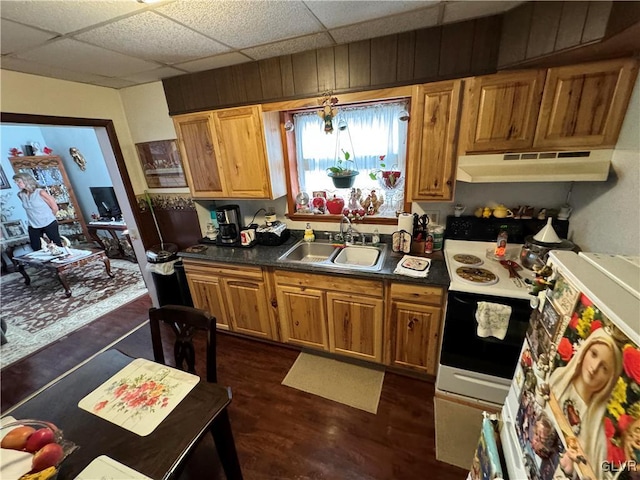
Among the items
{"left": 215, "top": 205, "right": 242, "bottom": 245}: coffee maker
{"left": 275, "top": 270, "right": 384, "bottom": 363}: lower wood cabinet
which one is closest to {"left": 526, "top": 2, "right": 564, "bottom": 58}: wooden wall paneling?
{"left": 275, "top": 270, "right": 384, "bottom": 363}: lower wood cabinet

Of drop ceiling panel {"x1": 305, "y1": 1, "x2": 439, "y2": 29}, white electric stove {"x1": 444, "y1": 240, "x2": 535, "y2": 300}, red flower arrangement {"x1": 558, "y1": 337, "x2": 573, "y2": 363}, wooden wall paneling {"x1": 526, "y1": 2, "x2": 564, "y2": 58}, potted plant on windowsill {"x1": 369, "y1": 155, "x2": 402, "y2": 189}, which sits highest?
drop ceiling panel {"x1": 305, "y1": 1, "x2": 439, "y2": 29}

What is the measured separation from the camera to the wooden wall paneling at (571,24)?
1104 mm

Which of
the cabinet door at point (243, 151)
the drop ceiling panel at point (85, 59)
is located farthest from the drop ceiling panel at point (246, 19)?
the drop ceiling panel at point (85, 59)

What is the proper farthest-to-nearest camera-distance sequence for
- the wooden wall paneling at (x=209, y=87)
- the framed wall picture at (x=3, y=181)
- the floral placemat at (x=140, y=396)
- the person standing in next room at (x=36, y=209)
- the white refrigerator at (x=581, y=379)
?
the framed wall picture at (x=3, y=181) → the person standing in next room at (x=36, y=209) → the wooden wall paneling at (x=209, y=87) → the floral placemat at (x=140, y=396) → the white refrigerator at (x=581, y=379)

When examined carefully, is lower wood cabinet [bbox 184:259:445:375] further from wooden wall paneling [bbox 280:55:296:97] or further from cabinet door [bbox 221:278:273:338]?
wooden wall paneling [bbox 280:55:296:97]

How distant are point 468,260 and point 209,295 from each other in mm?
2205

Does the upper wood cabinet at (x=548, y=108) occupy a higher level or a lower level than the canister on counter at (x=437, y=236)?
higher

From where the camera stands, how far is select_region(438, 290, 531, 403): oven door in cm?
148

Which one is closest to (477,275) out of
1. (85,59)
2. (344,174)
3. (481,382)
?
(481,382)

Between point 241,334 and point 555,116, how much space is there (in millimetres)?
2832

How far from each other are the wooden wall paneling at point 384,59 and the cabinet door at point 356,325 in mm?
1503

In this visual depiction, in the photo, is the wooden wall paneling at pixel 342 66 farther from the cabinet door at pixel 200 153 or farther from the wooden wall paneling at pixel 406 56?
the cabinet door at pixel 200 153

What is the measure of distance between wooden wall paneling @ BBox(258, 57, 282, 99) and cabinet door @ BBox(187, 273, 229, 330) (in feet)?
5.30

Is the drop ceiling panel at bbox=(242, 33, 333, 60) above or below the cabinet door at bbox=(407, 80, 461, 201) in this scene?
above
